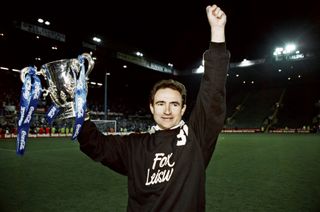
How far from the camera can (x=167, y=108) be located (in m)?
1.69

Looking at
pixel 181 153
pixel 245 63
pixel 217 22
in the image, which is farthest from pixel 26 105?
pixel 245 63

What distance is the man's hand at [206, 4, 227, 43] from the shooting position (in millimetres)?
1557

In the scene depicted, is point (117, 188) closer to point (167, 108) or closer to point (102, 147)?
point (102, 147)

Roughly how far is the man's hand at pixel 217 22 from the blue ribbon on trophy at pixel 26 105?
1.15 meters

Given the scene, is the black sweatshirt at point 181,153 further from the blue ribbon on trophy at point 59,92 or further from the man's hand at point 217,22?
the blue ribbon on trophy at point 59,92

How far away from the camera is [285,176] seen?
6336mm

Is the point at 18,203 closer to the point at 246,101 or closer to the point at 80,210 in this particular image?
the point at 80,210

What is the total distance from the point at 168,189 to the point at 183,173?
0.12 m

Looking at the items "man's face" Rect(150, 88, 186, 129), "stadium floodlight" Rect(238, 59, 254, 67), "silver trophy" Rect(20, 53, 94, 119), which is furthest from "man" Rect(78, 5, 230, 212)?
"stadium floodlight" Rect(238, 59, 254, 67)

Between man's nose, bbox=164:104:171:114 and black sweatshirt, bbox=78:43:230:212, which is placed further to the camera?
man's nose, bbox=164:104:171:114

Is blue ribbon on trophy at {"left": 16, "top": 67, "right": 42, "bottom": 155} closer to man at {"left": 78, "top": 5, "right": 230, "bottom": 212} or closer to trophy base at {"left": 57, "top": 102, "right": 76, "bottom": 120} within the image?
trophy base at {"left": 57, "top": 102, "right": 76, "bottom": 120}

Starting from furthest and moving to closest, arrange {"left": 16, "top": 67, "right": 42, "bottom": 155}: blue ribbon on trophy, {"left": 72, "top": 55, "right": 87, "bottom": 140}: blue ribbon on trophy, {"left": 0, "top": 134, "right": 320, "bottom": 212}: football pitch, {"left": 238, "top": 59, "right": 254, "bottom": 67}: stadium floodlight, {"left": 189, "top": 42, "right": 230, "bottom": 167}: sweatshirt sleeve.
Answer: {"left": 238, "top": 59, "right": 254, "bottom": 67}: stadium floodlight
{"left": 0, "top": 134, "right": 320, "bottom": 212}: football pitch
{"left": 16, "top": 67, "right": 42, "bottom": 155}: blue ribbon on trophy
{"left": 72, "top": 55, "right": 87, "bottom": 140}: blue ribbon on trophy
{"left": 189, "top": 42, "right": 230, "bottom": 167}: sweatshirt sleeve

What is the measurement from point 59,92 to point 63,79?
0.33 feet

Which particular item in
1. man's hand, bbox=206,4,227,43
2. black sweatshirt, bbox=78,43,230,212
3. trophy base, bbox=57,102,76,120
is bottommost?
black sweatshirt, bbox=78,43,230,212
